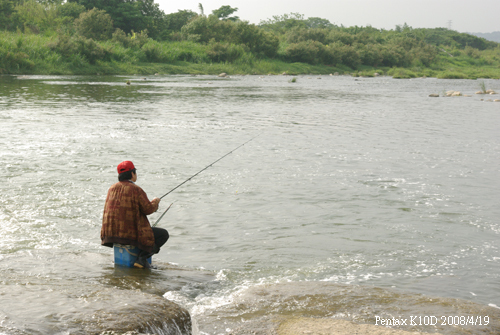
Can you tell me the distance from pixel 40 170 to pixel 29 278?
585cm

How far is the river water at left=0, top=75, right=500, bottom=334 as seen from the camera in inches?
216

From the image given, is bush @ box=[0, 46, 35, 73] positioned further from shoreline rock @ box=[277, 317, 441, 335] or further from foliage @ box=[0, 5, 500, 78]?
shoreline rock @ box=[277, 317, 441, 335]

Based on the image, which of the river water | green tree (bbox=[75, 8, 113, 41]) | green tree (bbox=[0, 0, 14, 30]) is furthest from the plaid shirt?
green tree (bbox=[0, 0, 14, 30])

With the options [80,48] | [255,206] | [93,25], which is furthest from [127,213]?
[93,25]

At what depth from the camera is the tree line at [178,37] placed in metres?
51.8

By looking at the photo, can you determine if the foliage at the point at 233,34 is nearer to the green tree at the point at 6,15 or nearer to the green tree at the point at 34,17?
the green tree at the point at 34,17

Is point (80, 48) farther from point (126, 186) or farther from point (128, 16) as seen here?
point (126, 186)

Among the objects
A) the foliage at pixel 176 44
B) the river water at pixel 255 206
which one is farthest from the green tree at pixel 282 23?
the river water at pixel 255 206

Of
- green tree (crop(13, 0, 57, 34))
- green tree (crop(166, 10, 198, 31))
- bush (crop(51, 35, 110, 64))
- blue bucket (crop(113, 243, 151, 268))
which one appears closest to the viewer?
blue bucket (crop(113, 243, 151, 268))

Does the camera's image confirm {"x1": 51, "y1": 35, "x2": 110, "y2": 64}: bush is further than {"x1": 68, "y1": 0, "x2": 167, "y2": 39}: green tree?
No

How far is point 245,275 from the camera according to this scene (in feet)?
19.1

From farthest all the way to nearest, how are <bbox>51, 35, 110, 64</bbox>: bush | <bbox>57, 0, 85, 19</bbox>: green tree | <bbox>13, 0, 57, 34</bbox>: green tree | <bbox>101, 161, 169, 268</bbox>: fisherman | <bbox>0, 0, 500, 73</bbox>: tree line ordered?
<bbox>57, 0, 85, 19</bbox>: green tree
<bbox>13, 0, 57, 34</bbox>: green tree
<bbox>0, 0, 500, 73</bbox>: tree line
<bbox>51, 35, 110, 64</bbox>: bush
<bbox>101, 161, 169, 268</bbox>: fisherman

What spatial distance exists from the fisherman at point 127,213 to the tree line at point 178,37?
137 ft

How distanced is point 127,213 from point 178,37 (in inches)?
2566
